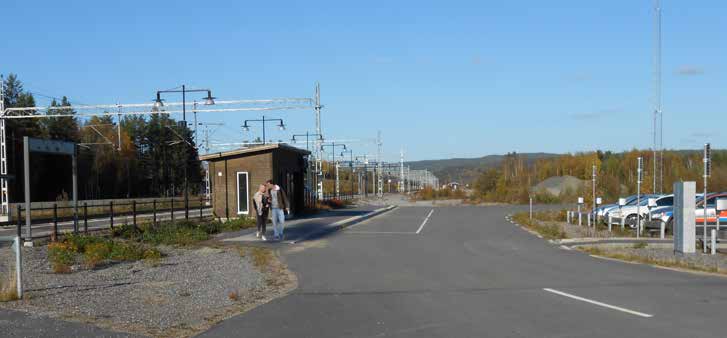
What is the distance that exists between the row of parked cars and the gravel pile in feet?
A: 51.7

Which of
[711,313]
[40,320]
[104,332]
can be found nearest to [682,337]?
[711,313]

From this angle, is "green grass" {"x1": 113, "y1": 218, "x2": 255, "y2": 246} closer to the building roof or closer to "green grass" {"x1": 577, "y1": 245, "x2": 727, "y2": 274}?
the building roof

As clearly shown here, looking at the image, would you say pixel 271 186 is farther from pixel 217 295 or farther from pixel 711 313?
pixel 711 313

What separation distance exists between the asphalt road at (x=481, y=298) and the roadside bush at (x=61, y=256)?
4.74 metres

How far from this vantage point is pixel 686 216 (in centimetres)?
1823

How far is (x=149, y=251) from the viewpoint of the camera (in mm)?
18062

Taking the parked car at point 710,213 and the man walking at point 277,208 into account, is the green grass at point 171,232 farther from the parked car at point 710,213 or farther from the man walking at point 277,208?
the parked car at point 710,213

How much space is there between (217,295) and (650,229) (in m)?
19.3

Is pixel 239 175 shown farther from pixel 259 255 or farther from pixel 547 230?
A: pixel 259 255

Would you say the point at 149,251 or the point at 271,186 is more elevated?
the point at 271,186

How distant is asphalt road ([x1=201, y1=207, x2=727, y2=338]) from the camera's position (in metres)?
8.97

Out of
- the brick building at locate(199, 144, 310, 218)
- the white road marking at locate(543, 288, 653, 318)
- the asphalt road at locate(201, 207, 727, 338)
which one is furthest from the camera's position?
the brick building at locate(199, 144, 310, 218)

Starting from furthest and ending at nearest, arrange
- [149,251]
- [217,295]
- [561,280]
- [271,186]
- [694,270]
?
[271,186], [149,251], [694,270], [561,280], [217,295]

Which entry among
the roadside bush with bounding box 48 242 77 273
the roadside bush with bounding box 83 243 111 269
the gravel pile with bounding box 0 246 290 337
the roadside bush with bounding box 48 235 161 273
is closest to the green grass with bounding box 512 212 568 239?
the gravel pile with bounding box 0 246 290 337
